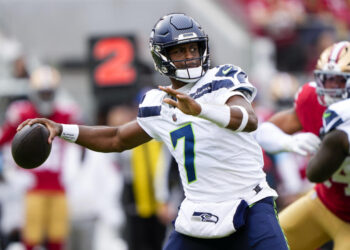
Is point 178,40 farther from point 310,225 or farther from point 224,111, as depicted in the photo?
point 310,225

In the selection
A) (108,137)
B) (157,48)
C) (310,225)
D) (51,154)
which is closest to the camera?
(157,48)

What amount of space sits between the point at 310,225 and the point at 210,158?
1.15 meters

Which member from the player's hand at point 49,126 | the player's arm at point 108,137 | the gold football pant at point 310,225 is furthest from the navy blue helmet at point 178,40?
the gold football pant at point 310,225

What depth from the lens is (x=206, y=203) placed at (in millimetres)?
5316

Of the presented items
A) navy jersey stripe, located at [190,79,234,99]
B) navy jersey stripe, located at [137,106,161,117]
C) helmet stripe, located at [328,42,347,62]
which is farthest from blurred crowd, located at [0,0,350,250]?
navy jersey stripe, located at [190,79,234,99]

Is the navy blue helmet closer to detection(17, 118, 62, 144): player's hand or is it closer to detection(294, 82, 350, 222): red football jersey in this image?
detection(17, 118, 62, 144): player's hand

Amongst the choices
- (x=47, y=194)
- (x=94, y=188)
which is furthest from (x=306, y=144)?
(x=94, y=188)

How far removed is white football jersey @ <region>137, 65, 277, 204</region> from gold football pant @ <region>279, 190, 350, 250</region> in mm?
738

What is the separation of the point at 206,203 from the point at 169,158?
4.46m

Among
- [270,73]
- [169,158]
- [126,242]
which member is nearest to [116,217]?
[126,242]

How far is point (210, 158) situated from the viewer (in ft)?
17.4

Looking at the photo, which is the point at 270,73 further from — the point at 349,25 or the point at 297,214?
the point at 297,214

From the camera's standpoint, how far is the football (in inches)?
209

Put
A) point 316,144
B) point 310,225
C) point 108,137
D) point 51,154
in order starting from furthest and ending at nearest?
point 51,154 < point 310,225 < point 316,144 < point 108,137
